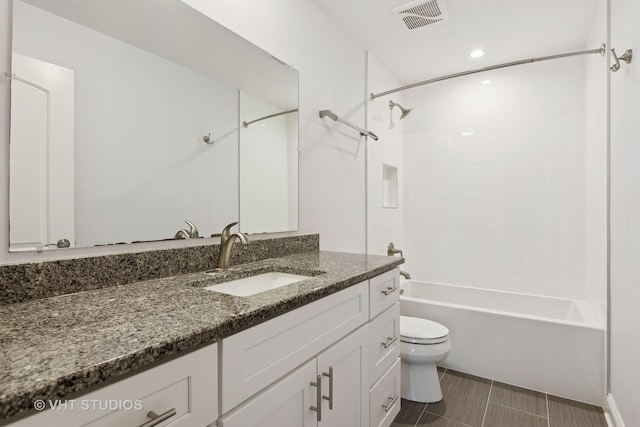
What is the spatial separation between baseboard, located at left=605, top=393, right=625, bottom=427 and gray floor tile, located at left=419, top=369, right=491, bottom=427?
1.91 ft

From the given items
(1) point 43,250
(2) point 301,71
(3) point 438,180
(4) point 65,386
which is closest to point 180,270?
(1) point 43,250

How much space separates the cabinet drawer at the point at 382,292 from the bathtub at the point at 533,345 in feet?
3.15

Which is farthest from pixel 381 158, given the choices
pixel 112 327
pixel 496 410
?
pixel 112 327

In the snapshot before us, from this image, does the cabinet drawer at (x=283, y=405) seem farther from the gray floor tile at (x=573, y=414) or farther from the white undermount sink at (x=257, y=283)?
the gray floor tile at (x=573, y=414)

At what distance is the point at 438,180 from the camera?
3.19 metres

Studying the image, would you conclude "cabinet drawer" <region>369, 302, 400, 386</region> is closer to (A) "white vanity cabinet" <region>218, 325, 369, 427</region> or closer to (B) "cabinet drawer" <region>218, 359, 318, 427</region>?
(A) "white vanity cabinet" <region>218, 325, 369, 427</region>

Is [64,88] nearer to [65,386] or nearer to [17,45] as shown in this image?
[17,45]

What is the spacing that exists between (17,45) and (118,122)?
0.97 ft

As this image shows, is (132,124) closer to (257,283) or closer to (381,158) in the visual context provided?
(257,283)

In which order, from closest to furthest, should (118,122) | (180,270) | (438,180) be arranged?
1. (118,122)
2. (180,270)
3. (438,180)

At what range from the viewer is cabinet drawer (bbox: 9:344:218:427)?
0.48 metres

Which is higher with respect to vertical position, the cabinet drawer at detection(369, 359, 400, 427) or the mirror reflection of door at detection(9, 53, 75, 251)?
the mirror reflection of door at detection(9, 53, 75, 251)

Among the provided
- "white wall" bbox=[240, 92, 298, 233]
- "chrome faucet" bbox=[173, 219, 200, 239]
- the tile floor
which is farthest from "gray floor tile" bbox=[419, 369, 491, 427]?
"chrome faucet" bbox=[173, 219, 200, 239]

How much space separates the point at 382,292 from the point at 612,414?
4.69 feet
